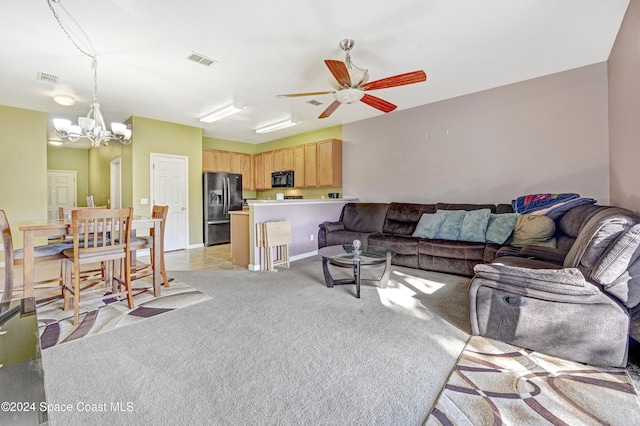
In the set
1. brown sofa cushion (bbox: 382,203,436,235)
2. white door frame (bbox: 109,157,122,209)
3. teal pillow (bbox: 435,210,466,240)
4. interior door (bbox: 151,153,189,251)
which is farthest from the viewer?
white door frame (bbox: 109,157,122,209)

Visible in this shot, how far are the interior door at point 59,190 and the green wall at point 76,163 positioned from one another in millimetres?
109

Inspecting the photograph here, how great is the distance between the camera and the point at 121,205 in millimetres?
5754

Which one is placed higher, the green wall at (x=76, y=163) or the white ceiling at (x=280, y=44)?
the white ceiling at (x=280, y=44)

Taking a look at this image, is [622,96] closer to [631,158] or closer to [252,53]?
[631,158]

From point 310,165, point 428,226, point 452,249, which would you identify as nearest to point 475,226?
point 452,249

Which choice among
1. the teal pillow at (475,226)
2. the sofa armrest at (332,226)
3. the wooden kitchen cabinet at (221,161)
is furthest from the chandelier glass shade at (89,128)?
the teal pillow at (475,226)

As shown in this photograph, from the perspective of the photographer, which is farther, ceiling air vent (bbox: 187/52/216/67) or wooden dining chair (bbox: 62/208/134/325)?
ceiling air vent (bbox: 187/52/216/67)

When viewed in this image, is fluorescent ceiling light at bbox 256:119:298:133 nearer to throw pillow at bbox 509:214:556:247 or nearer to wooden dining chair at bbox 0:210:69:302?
wooden dining chair at bbox 0:210:69:302

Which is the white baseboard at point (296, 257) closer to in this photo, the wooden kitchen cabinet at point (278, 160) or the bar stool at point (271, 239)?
the bar stool at point (271, 239)

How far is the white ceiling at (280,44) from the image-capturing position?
234 centimetres

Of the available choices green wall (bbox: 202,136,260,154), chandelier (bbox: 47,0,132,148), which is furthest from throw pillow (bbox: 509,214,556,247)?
green wall (bbox: 202,136,260,154)

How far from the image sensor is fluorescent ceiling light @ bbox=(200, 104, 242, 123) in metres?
4.71

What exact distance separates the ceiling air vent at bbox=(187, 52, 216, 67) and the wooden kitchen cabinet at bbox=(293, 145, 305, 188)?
3303 millimetres

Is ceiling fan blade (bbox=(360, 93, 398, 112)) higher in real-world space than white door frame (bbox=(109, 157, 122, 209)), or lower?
higher
